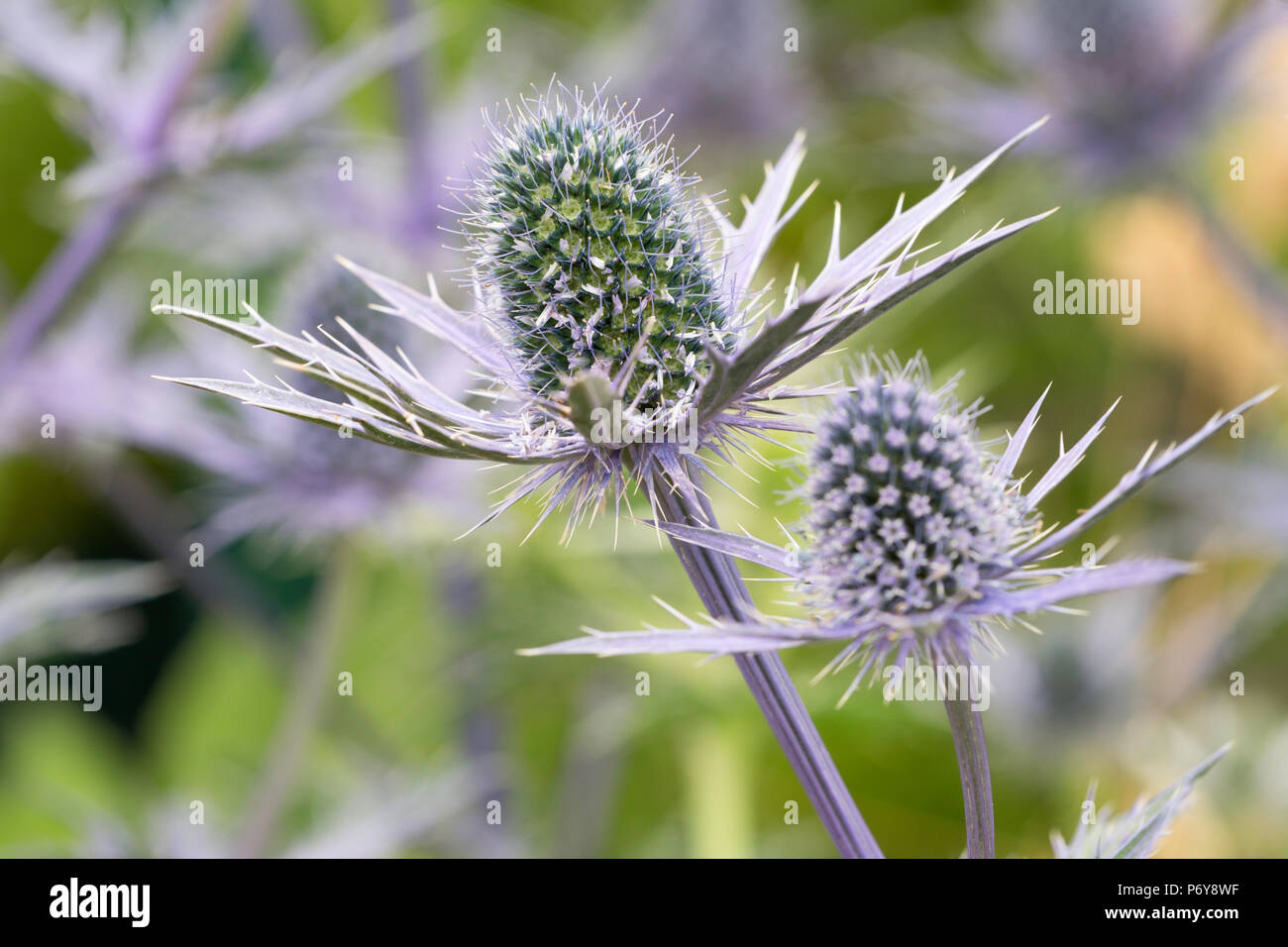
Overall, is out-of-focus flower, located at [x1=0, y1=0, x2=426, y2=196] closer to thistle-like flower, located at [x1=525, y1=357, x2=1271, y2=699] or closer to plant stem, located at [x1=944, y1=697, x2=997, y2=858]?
thistle-like flower, located at [x1=525, y1=357, x2=1271, y2=699]

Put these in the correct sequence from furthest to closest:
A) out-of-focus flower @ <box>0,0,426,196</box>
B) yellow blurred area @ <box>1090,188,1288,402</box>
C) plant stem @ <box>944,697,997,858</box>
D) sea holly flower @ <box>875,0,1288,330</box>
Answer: yellow blurred area @ <box>1090,188,1288,402</box> < sea holly flower @ <box>875,0,1288,330</box> < out-of-focus flower @ <box>0,0,426,196</box> < plant stem @ <box>944,697,997,858</box>

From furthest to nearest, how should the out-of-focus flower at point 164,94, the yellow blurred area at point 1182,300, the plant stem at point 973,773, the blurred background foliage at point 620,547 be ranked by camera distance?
the yellow blurred area at point 1182,300 < the blurred background foliage at point 620,547 < the out-of-focus flower at point 164,94 < the plant stem at point 973,773

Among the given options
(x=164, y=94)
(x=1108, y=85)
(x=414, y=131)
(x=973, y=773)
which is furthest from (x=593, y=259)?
(x=1108, y=85)

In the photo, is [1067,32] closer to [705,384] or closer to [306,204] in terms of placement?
[306,204]

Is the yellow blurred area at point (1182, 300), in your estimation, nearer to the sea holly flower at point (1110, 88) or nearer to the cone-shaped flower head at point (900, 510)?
the sea holly flower at point (1110, 88)

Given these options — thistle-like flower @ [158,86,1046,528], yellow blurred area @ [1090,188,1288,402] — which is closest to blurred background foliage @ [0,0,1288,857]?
yellow blurred area @ [1090,188,1288,402]

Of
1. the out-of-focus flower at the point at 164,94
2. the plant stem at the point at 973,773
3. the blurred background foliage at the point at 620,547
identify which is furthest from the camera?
the blurred background foliage at the point at 620,547

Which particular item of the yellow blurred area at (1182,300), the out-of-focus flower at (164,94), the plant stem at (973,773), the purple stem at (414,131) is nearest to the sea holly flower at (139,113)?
the out-of-focus flower at (164,94)
